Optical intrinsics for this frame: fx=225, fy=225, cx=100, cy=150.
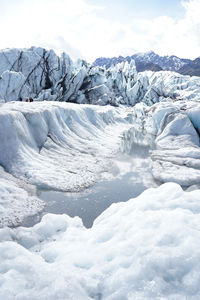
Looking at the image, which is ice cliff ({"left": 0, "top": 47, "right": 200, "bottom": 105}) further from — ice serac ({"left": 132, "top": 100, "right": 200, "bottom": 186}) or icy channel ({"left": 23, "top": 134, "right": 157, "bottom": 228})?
icy channel ({"left": 23, "top": 134, "right": 157, "bottom": 228})

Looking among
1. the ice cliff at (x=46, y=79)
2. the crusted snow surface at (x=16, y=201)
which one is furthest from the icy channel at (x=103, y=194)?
the ice cliff at (x=46, y=79)

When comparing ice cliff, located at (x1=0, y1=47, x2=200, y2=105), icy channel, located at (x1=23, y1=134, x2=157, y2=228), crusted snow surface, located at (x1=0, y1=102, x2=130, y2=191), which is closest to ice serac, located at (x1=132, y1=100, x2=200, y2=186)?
icy channel, located at (x1=23, y1=134, x2=157, y2=228)

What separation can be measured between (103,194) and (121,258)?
492 cm

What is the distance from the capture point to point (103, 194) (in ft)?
29.1

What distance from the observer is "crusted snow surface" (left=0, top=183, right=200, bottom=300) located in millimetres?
3287

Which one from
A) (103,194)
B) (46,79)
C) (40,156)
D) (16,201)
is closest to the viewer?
(16,201)

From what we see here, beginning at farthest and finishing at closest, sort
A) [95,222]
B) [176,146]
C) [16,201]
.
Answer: [176,146] < [16,201] < [95,222]

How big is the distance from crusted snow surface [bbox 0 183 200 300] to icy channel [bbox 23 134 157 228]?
182cm

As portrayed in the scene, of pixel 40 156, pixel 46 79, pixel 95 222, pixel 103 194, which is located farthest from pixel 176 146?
pixel 46 79

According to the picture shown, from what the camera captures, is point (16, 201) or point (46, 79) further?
point (46, 79)

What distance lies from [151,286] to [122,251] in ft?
2.89

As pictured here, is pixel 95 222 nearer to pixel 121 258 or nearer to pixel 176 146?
pixel 121 258

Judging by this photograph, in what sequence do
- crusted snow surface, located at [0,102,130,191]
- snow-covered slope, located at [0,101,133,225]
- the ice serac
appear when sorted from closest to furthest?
snow-covered slope, located at [0,101,133,225] < crusted snow surface, located at [0,102,130,191] < the ice serac

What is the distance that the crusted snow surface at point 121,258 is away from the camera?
3287 millimetres
